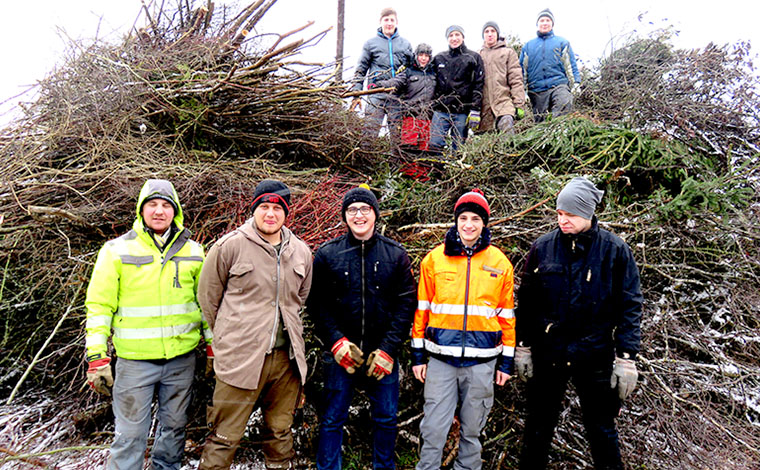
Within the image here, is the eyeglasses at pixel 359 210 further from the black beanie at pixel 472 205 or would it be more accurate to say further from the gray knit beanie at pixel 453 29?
the gray knit beanie at pixel 453 29

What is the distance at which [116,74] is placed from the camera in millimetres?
4273

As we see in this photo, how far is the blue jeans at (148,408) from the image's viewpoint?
242cm

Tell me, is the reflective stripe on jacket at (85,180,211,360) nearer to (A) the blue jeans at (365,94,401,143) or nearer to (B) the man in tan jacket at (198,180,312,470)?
→ (B) the man in tan jacket at (198,180,312,470)

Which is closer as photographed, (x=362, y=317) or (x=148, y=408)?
(x=148, y=408)

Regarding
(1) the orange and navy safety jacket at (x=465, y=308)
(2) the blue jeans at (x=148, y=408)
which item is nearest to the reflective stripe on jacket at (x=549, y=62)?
(1) the orange and navy safety jacket at (x=465, y=308)

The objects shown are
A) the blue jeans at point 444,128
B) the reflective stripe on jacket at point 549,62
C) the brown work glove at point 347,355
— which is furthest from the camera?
the reflective stripe on jacket at point 549,62

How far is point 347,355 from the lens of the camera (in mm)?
2582

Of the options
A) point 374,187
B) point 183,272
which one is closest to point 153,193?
point 183,272

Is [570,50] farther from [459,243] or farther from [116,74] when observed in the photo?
[116,74]

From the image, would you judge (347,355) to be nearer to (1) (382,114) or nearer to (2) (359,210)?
(2) (359,210)

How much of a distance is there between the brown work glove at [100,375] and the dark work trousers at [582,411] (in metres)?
2.56

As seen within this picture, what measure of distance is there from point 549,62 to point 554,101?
550 mm

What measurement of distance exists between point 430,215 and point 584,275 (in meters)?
1.92

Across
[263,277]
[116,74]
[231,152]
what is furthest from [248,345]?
[116,74]
